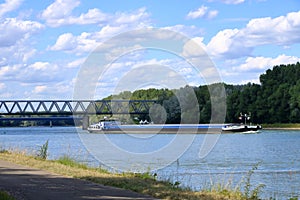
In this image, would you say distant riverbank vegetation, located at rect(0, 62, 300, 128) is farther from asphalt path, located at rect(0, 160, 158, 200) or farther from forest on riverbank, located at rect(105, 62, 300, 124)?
asphalt path, located at rect(0, 160, 158, 200)

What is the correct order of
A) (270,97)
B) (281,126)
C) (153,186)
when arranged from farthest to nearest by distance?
1. (270,97)
2. (281,126)
3. (153,186)

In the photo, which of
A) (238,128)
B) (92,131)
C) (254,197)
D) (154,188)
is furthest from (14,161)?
(92,131)

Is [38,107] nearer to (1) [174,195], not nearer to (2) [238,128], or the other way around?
(2) [238,128]

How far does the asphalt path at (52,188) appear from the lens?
16.0 m

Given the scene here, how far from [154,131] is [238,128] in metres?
32.2

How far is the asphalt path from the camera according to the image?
16016 millimetres

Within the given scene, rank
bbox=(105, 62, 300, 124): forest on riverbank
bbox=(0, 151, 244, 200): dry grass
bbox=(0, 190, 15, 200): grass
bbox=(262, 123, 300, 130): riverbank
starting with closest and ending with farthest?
bbox=(0, 190, 15, 200): grass < bbox=(0, 151, 244, 200): dry grass < bbox=(262, 123, 300, 130): riverbank < bbox=(105, 62, 300, 124): forest on riverbank

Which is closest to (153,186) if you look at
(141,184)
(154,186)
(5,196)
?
(154,186)

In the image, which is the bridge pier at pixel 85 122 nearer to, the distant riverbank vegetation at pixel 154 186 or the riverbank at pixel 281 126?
the riverbank at pixel 281 126

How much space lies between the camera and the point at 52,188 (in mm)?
17594

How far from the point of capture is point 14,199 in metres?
14.9

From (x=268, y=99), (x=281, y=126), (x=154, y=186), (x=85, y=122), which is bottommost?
(x=154, y=186)

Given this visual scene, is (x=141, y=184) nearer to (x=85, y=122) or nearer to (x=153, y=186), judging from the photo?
(x=153, y=186)

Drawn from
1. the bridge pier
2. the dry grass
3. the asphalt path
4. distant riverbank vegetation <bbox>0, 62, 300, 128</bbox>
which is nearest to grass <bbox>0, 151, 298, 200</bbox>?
the dry grass
